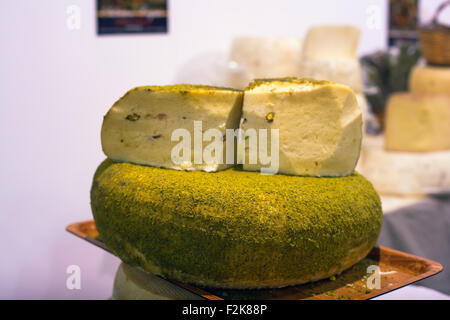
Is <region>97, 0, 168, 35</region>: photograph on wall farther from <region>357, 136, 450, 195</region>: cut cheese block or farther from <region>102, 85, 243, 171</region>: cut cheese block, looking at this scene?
<region>357, 136, 450, 195</region>: cut cheese block

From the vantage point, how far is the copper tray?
2.21 feet

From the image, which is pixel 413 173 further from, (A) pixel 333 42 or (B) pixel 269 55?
(B) pixel 269 55

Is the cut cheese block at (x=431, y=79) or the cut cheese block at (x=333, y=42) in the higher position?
the cut cheese block at (x=333, y=42)

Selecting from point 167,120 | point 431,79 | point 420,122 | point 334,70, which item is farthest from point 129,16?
point 431,79

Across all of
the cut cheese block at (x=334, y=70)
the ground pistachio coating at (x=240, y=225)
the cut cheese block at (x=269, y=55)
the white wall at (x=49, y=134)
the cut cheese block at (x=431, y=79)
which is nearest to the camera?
the ground pistachio coating at (x=240, y=225)

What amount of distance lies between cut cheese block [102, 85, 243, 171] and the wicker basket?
1479 mm

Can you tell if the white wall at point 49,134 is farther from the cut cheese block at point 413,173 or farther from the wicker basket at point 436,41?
the wicker basket at point 436,41

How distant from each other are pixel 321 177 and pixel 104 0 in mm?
Result: 670

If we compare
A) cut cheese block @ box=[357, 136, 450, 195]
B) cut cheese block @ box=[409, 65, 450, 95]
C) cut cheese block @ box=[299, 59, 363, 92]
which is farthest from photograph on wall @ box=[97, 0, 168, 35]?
cut cheese block @ box=[409, 65, 450, 95]

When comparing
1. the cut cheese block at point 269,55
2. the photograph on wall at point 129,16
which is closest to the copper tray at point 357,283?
the photograph on wall at point 129,16

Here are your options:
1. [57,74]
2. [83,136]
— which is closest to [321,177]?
[83,136]

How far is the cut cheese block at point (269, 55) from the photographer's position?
1805mm

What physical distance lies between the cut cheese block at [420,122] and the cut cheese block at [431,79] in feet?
0.57

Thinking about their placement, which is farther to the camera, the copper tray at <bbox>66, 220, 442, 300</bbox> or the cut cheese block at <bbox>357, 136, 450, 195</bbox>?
the cut cheese block at <bbox>357, 136, 450, 195</bbox>
